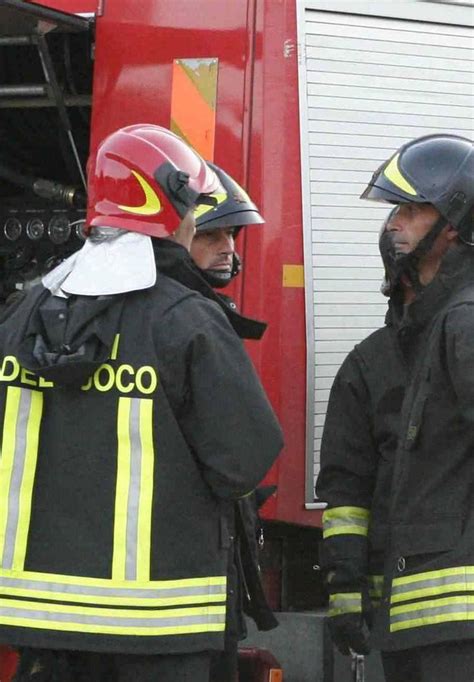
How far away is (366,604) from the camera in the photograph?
12.2 feet

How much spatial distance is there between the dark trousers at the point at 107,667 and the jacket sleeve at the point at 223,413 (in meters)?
0.38

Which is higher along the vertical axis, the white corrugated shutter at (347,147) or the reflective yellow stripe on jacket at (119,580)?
the white corrugated shutter at (347,147)

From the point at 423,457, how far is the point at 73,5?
2190 mm

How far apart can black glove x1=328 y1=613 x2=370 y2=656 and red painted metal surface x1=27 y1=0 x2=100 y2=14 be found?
222cm

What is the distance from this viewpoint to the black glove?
147 inches

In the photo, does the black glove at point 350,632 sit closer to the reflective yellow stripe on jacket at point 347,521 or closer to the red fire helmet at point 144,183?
the reflective yellow stripe on jacket at point 347,521

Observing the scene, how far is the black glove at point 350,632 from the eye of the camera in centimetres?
372

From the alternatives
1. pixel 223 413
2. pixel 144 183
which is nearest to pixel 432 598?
pixel 223 413

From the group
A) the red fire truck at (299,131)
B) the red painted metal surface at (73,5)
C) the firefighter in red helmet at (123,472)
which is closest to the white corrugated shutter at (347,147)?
the red fire truck at (299,131)

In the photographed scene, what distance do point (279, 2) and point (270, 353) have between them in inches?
42.9

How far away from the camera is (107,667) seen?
3127 millimetres

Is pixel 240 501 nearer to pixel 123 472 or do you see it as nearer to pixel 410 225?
pixel 123 472

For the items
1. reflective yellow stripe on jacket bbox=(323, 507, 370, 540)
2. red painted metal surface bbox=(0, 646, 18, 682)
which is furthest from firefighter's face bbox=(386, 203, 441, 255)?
red painted metal surface bbox=(0, 646, 18, 682)

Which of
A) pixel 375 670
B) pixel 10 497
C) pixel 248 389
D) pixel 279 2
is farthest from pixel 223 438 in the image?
pixel 279 2
